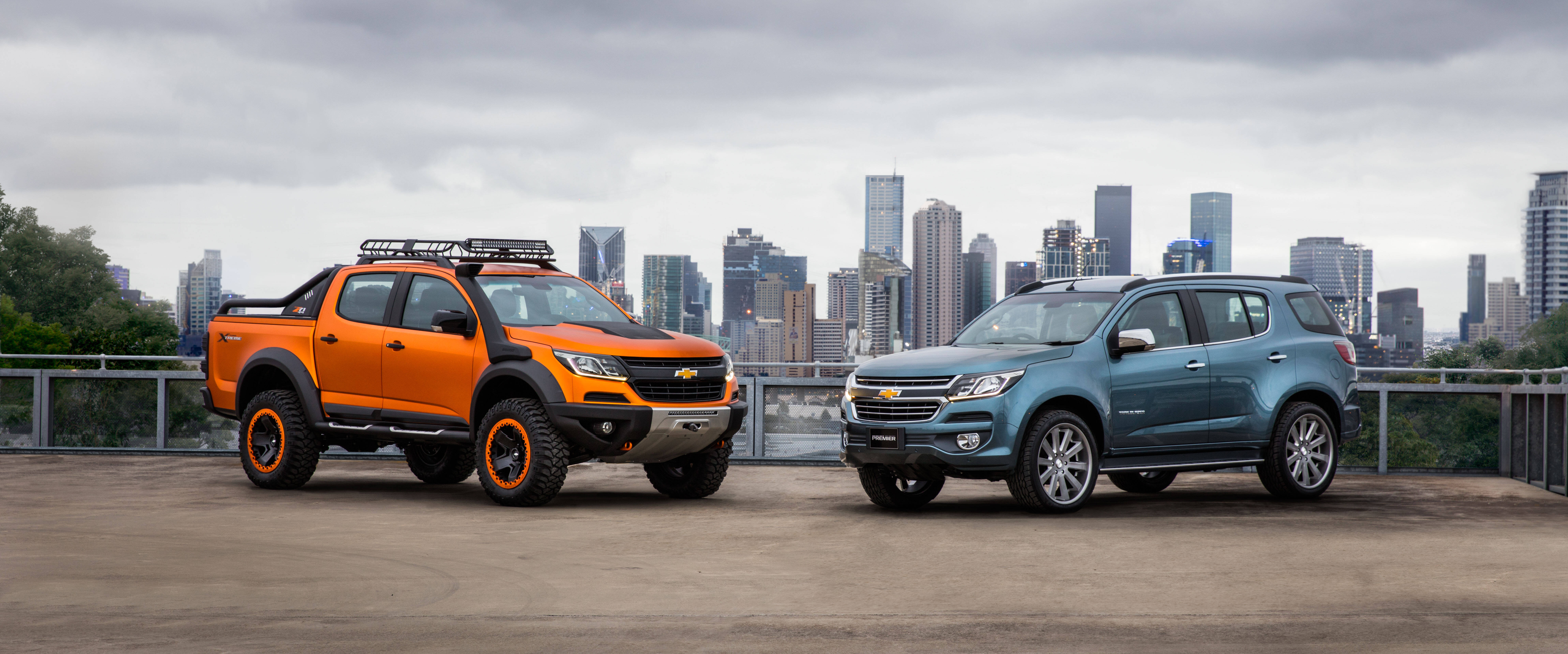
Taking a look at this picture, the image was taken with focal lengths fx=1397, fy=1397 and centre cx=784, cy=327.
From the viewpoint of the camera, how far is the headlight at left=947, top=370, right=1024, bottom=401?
412 inches

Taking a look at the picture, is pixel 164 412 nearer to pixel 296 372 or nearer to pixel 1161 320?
pixel 296 372

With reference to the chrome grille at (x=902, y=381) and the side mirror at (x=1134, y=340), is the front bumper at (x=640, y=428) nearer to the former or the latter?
the chrome grille at (x=902, y=381)

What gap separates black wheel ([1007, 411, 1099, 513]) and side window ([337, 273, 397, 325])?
5.70 metres

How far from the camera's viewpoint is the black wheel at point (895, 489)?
1141 cm

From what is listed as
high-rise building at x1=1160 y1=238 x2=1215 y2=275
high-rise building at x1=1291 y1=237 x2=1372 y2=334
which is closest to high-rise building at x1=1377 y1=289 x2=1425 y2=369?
high-rise building at x1=1291 y1=237 x2=1372 y2=334

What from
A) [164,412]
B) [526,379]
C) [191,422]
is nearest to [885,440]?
[526,379]

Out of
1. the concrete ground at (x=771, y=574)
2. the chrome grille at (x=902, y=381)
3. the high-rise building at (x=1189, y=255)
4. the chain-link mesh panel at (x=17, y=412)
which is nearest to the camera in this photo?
the concrete ground at (x=771, y=574)

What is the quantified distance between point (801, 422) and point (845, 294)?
96719 mm

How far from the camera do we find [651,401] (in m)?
11.3

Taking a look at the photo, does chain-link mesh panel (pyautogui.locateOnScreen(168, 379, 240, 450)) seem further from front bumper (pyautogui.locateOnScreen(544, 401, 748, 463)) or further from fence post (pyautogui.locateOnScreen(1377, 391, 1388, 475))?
fence post (pyautogui.locateOnScreen(1377, 391, 1388, 475))

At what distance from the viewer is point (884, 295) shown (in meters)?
109

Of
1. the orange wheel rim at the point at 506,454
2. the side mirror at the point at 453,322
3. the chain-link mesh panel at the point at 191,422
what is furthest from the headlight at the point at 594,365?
the chain-link mesh panel at the point at 191,422

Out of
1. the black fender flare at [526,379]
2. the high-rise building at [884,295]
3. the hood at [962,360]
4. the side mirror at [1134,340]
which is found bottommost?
the black fender flare at [526,379]

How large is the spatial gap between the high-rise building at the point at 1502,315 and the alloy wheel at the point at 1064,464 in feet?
Result: 426
